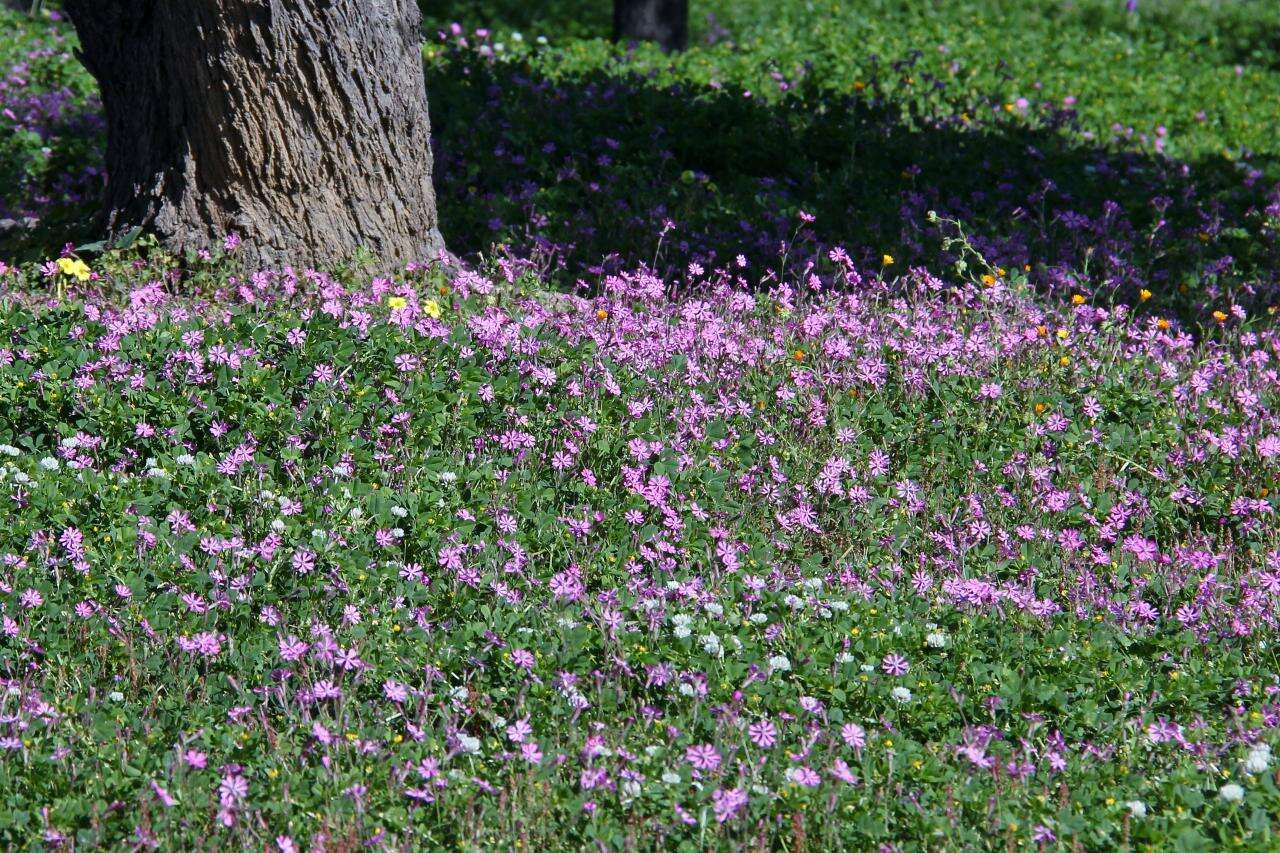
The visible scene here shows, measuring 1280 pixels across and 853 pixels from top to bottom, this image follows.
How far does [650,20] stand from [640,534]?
10090 mm

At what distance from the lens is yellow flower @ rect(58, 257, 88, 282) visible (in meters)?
5.64

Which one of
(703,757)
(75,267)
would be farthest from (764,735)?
(75,267)

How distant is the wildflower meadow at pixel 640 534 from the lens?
337 centimetres

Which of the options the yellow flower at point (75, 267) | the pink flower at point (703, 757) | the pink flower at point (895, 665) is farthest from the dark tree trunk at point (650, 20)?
the pink flower at point (703, 757)

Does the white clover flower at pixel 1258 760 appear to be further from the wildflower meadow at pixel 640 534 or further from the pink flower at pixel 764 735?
the pink flower at pixel 764 735

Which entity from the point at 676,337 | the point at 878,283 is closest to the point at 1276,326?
the point at 878,283

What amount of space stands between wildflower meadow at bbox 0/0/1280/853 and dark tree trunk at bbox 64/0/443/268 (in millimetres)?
212

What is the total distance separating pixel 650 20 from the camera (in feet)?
44.2

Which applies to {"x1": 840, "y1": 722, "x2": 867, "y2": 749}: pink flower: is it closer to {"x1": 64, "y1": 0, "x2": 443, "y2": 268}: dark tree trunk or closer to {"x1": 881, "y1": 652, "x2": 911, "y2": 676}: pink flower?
{"x1": 881, "y1": 652, "x2": 911, "y2": 676}: pink flower

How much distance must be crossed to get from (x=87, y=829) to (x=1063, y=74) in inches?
444

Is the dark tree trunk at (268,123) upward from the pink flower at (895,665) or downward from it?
upward

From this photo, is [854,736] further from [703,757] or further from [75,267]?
[75,267]

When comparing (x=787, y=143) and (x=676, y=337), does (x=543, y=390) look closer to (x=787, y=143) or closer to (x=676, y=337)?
(x=676, y=337)

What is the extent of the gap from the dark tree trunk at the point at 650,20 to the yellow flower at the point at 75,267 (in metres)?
Result: 8.46
